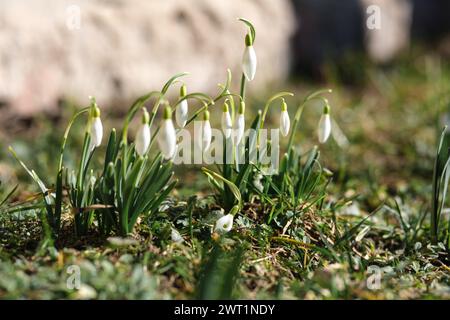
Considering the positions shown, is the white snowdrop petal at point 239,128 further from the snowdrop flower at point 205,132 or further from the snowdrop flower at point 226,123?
the snowdrop flower at point 205,132

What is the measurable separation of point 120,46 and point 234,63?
94 cm

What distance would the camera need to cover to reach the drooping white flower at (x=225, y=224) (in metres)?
2.04

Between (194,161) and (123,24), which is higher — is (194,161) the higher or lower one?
the lower one

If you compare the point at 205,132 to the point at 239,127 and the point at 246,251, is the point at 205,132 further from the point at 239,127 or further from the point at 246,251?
the point at 246,251

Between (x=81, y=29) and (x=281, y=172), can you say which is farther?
(x=81, y=29)

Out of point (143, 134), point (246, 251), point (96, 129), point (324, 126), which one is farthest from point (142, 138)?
point (324, 126)

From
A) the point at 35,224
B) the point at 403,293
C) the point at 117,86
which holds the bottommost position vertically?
the point at 403,293

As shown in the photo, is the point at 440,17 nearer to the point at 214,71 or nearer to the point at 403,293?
the point at 214,71

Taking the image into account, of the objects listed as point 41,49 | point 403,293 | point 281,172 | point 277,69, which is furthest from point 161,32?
point 403,293

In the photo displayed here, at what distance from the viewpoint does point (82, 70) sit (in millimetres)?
3797

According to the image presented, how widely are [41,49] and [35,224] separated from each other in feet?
5.55

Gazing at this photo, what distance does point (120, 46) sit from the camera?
3.93 metres

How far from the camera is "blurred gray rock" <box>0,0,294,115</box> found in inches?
138

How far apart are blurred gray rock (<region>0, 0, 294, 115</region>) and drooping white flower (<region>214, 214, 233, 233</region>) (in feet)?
6.11
